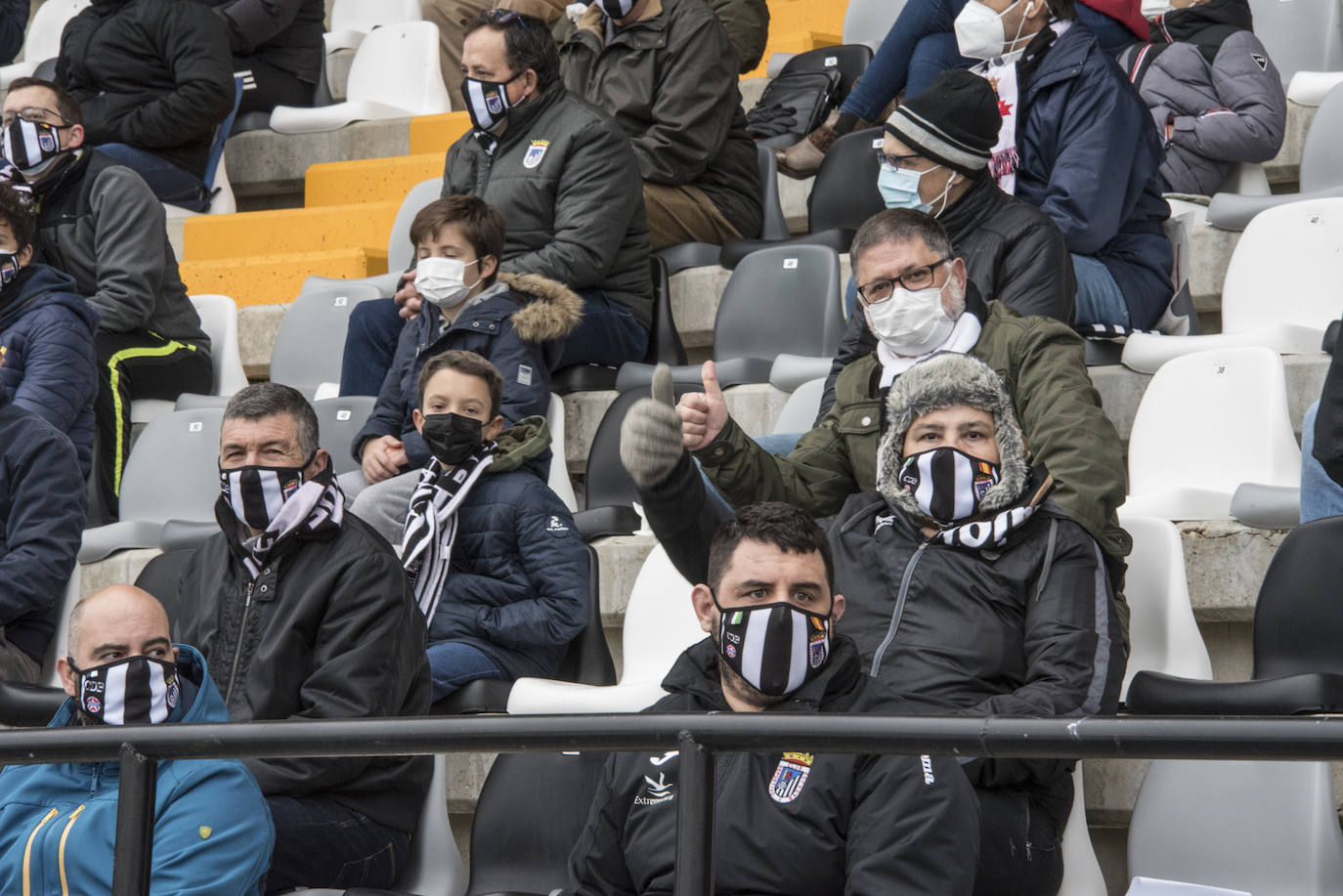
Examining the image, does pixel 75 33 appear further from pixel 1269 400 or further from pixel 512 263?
pixel 1269 400

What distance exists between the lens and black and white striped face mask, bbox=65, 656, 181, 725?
3.00 m

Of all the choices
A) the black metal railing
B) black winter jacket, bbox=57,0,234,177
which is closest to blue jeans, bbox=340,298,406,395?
black winter jacket, bbox=57,0,234,177

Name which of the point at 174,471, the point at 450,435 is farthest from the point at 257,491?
the point at 174,471

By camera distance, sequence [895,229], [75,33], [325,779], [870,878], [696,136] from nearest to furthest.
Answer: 1. [870,878]
2. [325,779]
3. [895,229]
4. [696,136]
5. [75,33]

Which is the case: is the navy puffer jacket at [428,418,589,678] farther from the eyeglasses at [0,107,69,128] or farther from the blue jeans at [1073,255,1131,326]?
the eyeglasses at [0,107,69,128]

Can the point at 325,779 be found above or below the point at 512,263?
below

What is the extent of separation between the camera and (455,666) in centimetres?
366

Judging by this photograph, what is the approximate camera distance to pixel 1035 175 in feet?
15.2

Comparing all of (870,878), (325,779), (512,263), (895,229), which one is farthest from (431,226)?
(870,878)

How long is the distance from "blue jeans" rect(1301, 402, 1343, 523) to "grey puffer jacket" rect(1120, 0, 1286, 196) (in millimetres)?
2126

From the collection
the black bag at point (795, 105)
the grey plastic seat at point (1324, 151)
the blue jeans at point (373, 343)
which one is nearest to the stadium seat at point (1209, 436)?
the grey plastic seat at point (1324, 151)

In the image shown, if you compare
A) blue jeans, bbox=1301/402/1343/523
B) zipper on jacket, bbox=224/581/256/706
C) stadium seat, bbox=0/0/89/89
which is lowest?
zipper on jacket, bbox=224/581/256/706

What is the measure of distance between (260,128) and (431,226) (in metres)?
2.86

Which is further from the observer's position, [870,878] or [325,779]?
[325,779]
